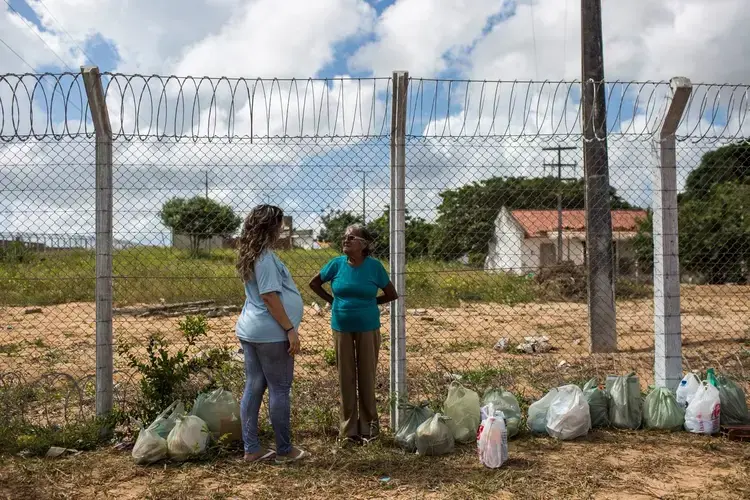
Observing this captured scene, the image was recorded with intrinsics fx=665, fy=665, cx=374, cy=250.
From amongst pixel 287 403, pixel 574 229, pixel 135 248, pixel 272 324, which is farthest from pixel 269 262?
pixel 574 229

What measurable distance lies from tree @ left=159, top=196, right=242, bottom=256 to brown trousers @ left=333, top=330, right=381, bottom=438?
1226 mm

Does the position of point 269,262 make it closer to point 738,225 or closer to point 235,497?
point 235,497

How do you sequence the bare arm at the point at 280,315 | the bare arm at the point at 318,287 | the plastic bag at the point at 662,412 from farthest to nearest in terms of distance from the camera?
the plastic bag at the point at 662,412 → the bare arm at the point at 318,287 → the bare arm at the point at 280,315

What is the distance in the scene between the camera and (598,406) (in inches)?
199

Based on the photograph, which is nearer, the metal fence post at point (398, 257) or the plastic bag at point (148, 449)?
the plastic bag at point (148, 449)

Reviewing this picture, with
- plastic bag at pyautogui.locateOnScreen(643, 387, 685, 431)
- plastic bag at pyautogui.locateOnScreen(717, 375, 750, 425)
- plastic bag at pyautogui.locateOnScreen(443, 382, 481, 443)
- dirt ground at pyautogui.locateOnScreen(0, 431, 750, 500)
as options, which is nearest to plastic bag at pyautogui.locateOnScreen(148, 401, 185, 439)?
dirt ground at pyautogui.locateOnScreen(0, 431, 750, 500)

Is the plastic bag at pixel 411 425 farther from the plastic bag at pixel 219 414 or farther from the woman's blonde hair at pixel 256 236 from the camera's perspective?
the woman's blonde hair at pixel 256 236

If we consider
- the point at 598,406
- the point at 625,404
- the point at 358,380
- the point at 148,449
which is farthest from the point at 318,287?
the point at 625,404

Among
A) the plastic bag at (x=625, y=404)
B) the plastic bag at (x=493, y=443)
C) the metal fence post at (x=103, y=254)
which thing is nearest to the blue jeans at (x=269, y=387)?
the metal fence post at (x=103, y=254)

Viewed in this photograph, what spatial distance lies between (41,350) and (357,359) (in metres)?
6.96

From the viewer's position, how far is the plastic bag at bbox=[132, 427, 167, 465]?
4258 mm

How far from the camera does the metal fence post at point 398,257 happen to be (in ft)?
16.0

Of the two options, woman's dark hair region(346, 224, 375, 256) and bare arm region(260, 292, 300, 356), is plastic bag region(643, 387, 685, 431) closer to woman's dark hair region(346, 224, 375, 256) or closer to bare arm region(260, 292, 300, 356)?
woman's dark hair region(346, 224, 375, 256)

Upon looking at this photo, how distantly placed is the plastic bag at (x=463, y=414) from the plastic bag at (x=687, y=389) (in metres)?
1.60
